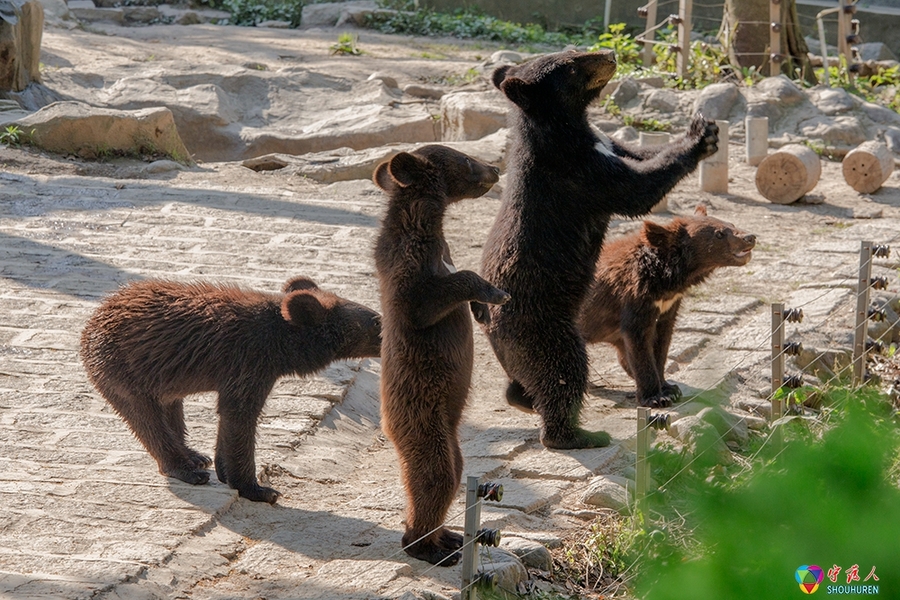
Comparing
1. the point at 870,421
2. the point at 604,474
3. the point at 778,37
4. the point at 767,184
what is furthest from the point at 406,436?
the point at 778,37

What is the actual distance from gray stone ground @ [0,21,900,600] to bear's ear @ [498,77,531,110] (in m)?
2.05

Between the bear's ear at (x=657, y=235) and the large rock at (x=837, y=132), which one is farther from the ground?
the large rock at (x=837, y=132)

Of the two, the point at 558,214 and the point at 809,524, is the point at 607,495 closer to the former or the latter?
the point at 558,214

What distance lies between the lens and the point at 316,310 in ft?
Answer: 18.1

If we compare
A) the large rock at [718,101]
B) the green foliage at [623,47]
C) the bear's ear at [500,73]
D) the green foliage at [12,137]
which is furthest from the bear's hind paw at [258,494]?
the green foliage at [623,47]

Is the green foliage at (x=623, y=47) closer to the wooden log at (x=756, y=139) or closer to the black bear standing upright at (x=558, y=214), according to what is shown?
the wooden log at (x=756, y=139)

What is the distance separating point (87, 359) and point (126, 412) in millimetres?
364

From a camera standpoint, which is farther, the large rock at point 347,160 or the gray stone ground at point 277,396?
the large rock at point 347,160

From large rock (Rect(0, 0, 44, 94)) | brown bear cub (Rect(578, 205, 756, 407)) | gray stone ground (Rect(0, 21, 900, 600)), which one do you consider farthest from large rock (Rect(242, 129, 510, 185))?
brown bear cub (Rect(578, 205, 756, 407))

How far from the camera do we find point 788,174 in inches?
470

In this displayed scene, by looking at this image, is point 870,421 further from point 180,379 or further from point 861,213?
point 861,213

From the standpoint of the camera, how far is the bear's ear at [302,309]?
5.40m

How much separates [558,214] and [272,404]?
232cm

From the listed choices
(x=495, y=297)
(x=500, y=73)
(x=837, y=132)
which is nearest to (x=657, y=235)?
(x=500, y=73)
